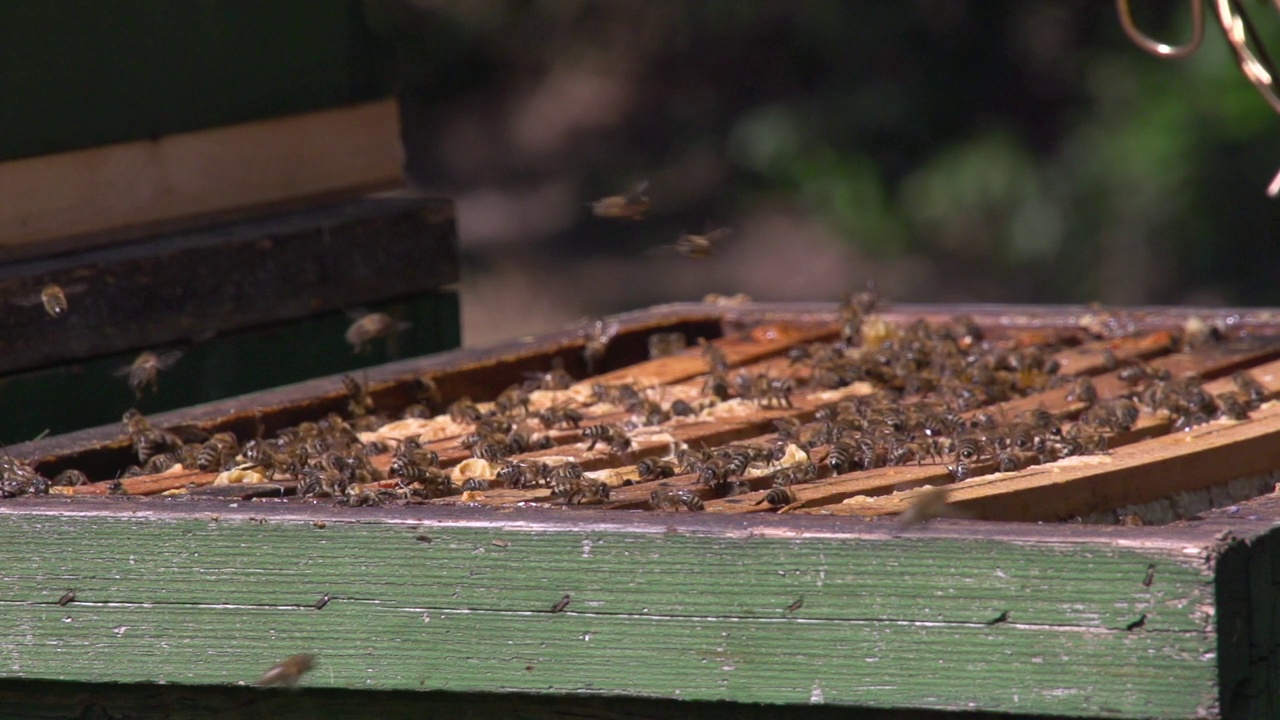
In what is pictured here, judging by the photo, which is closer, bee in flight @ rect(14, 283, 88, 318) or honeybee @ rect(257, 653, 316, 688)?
honeybee @ rect(257, 653, 316, 688)

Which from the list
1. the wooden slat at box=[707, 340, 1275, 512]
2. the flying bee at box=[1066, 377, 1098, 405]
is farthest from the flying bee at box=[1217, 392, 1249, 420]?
the flying bee at box=[1066, 377, 1098, 405]

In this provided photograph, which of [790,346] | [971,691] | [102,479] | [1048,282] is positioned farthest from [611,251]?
[971,691]

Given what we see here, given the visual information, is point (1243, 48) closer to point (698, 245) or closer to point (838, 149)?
point (698, 245)

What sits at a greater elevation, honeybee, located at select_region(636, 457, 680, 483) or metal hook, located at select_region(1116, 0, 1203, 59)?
metal hook, located at select_region(1116, 0, 1203, 59)

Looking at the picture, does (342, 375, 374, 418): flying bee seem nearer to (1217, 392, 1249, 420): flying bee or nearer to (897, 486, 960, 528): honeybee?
(897, 486, 960, 528): honeybee

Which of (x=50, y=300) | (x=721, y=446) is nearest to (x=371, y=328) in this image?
(x=50, y=300)

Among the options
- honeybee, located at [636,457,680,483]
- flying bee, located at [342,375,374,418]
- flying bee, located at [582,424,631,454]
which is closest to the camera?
honeybee, located at [636,457,680,483]

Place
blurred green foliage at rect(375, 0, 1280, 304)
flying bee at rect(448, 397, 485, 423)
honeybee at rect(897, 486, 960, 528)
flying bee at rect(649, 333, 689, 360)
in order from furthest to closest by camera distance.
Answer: blurred green foliage at rect(375, 0, 1280, 304) < flying bee at rect(649, 333, 689, 360) < flying bee at rect(448, 397, 485, 423) < honeybee at rect(897, 486, 960, 528)

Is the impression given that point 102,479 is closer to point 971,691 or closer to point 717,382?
point 717,382
